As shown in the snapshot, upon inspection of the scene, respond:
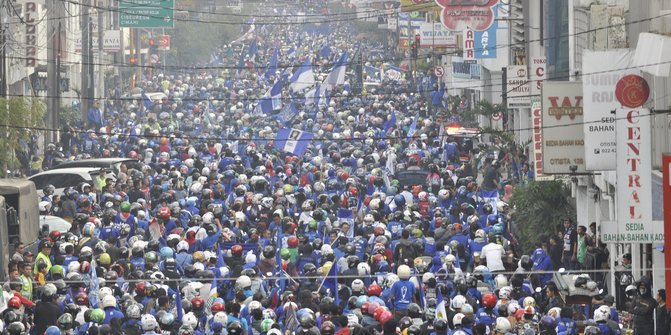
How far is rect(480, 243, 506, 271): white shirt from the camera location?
84.7 ft

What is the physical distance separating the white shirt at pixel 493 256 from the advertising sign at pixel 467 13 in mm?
19719

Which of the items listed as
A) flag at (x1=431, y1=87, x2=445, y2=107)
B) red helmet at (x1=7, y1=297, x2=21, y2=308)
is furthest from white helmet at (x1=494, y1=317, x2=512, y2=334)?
flag at (x1=431, y1=87, x2=445, y2=107)

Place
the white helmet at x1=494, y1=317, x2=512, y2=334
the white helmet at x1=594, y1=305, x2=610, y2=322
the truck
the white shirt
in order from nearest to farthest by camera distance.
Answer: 1. the white helmet at x1=494, y1=317, x2=512, y2=334
2. the white helmet at x1=594, y1=305, x2=610, y2=322
3. the white shirt
4. the truck

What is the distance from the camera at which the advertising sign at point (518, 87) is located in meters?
41.7

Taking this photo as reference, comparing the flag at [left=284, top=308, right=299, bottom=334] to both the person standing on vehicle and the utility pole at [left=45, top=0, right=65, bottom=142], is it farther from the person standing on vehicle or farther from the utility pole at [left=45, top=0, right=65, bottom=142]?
the utility pole at [left=45, top=0, right=65, bottom=142]

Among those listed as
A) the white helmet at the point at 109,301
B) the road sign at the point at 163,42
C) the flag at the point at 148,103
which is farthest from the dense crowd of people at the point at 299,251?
the road sign at the point at 163,42

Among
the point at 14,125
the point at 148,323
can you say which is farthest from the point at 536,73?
the point at 148,323

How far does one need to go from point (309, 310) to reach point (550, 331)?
2.65 metres

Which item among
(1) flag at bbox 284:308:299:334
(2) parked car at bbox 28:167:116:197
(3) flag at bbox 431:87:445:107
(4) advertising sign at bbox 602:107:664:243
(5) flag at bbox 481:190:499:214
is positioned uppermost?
(3) flag at bbox 431:87:445:107

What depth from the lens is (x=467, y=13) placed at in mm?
45625

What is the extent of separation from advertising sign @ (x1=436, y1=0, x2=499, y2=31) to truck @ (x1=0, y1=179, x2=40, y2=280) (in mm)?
16241

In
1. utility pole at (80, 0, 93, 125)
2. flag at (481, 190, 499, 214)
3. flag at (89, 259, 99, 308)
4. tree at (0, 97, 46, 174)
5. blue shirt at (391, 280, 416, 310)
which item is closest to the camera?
flag at (89, 259, 99, 308)

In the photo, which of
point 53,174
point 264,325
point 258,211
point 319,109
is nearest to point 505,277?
point 264,325

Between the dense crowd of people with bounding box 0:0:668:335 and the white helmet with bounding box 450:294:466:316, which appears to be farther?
the white helmet with bounding box 450:294:466:316
